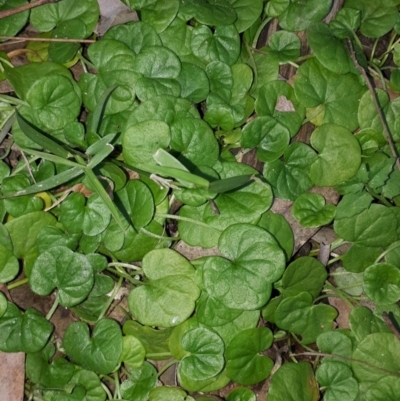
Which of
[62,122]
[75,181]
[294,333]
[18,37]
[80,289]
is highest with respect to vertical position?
[18,37]

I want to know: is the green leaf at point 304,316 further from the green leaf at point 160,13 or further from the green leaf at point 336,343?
the green leaf at point 160,13

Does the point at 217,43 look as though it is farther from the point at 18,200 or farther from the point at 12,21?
the point at 18,200

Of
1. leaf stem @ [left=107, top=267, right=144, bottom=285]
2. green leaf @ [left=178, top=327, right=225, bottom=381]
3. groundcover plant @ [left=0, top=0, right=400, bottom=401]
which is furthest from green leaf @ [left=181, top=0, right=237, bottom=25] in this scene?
green leaf @ [left=178, top=327, right=225, bottom=381]

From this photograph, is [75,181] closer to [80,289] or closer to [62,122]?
[62,122]

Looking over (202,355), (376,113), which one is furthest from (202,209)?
(376,113)

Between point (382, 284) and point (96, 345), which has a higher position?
point (382, 284)

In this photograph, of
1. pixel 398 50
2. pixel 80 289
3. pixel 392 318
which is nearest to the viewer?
pixel 80 289

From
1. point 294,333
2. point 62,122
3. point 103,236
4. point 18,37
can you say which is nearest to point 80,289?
point 103,236
